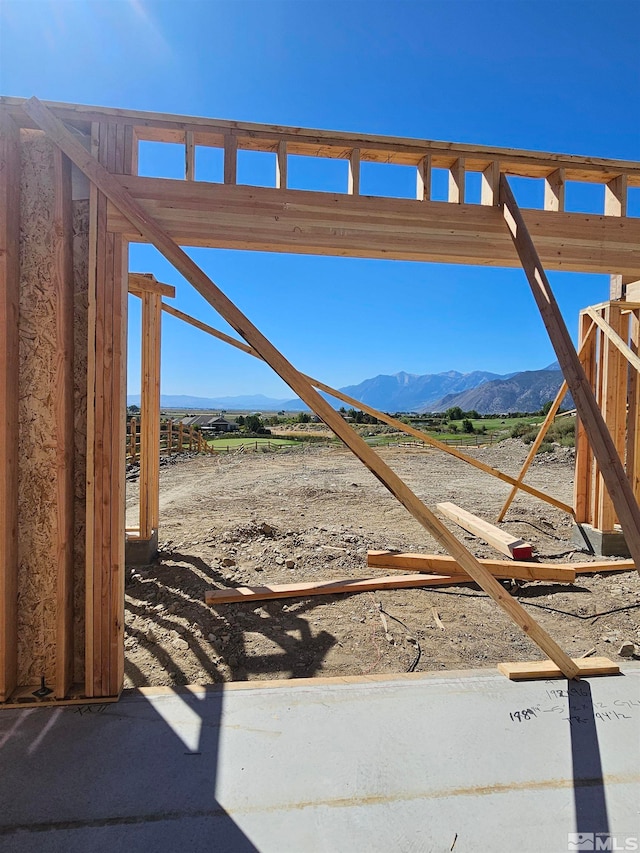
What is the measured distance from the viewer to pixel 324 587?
5.31 meters

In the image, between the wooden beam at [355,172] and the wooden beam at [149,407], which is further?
the wooden beam at [149,407]

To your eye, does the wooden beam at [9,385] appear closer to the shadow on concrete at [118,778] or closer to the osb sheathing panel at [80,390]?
the osb sheathing panel at [80,390]

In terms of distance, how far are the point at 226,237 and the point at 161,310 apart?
3680 millimetres

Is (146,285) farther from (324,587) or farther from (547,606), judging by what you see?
(547,606)

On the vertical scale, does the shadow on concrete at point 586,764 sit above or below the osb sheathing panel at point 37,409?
below

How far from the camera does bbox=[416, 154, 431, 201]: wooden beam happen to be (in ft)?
11.3

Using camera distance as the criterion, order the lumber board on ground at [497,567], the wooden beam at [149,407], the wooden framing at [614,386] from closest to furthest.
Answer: the lumber board on ground at [497,567], the wooden beam at [149,407], the wooden framing at [614,386]

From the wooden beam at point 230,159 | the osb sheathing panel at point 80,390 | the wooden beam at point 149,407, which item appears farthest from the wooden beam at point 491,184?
the wooden beam at point 149,407

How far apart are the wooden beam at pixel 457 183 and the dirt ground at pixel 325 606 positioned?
397 centimetres

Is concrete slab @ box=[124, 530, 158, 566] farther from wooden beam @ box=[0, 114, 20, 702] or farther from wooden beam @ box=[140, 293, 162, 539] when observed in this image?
wooden beam @ box=[0, 114, 20, 702]

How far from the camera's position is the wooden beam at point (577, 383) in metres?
2.89

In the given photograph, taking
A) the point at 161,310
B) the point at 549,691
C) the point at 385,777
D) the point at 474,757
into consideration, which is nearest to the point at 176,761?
the point at 385,777

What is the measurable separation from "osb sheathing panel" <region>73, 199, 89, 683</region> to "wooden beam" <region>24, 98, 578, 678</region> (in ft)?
1.09

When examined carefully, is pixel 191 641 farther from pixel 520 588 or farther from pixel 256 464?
pixel 256 464
